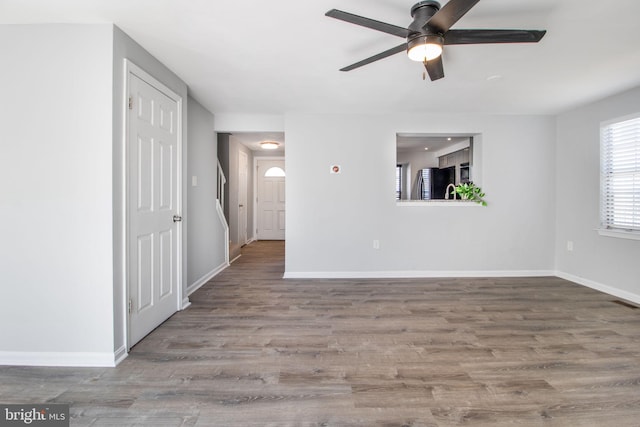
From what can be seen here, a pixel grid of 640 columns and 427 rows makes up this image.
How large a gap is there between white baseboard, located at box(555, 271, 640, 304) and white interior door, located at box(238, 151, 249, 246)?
5943 millimetres

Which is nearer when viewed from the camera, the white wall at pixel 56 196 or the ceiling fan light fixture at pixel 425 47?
the ceiling fan light fixture at pixel 425 47

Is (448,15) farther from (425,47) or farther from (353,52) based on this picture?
(353,52)

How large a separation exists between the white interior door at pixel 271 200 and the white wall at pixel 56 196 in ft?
20.4

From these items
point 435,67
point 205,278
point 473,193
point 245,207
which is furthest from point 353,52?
point 245,207

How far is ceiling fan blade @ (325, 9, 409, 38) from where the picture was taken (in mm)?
1621

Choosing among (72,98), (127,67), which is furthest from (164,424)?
(127,67)

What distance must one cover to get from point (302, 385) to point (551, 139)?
4.93m

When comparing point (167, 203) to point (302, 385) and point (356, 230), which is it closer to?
point (302, 385)

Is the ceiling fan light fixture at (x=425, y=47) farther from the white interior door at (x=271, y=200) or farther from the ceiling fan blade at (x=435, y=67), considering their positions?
the white interior door at (x=271, y=200)

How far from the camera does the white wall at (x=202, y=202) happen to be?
12.1ft

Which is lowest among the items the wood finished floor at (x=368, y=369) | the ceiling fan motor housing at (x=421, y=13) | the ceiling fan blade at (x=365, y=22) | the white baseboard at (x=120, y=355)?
the wood finished floor at (x=368, y=369)

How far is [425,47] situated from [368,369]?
2.15 m

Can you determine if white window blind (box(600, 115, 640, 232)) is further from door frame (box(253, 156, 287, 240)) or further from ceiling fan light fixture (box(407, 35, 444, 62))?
door frame (box(253, 156, 287, 240))

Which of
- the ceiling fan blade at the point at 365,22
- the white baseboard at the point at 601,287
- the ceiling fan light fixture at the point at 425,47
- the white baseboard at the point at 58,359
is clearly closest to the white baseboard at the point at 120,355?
the white baseboard at the point at 58,359
